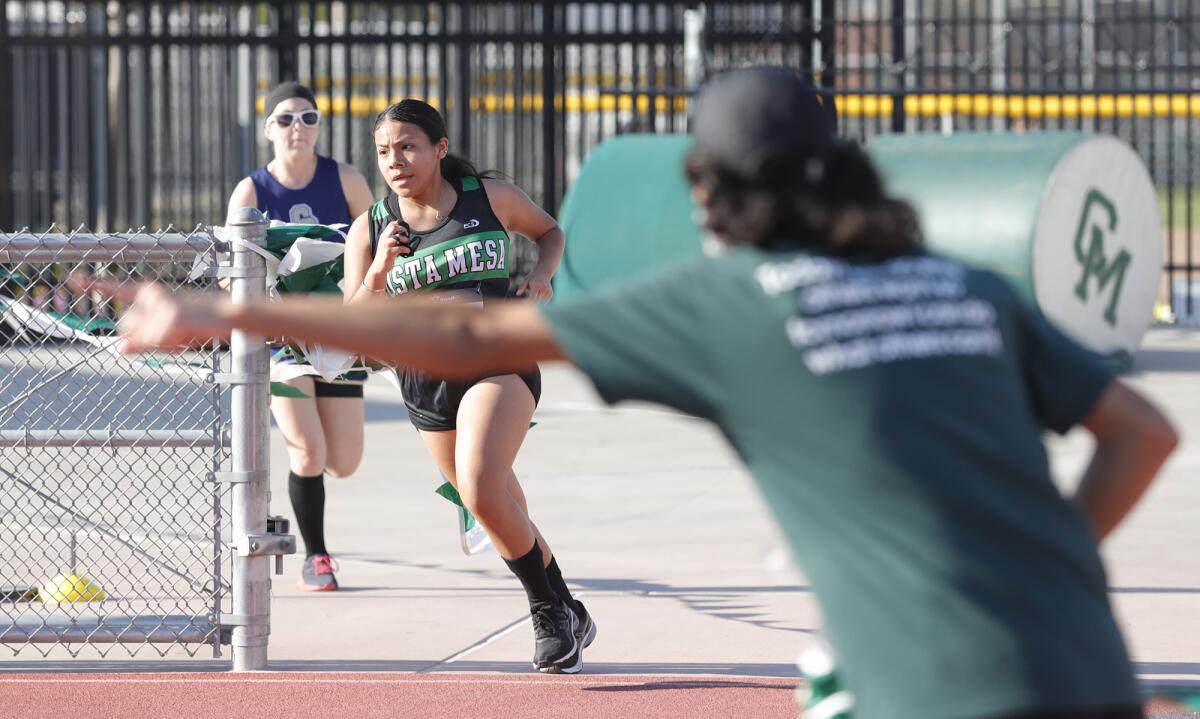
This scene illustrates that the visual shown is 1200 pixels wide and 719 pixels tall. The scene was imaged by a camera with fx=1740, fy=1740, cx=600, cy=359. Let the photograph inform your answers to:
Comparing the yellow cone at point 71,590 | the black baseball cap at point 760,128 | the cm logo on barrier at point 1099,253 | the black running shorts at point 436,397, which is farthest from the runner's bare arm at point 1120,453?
the cm logo on barrier at point 1099,253

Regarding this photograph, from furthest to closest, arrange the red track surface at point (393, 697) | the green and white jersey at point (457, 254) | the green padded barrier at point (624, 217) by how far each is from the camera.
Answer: the green padded barrier at point (624, 217) → the green and white jersey at point (457, 254) → the red track surface at point (393, 697)

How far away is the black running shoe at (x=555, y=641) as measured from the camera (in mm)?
5473

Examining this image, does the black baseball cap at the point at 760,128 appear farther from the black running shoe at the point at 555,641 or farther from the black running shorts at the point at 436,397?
the black running shoe at the point at 555,641

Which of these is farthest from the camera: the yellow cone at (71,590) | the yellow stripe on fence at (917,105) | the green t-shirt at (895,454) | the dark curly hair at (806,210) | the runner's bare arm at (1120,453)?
the yellow stripe on fence at (917,105)

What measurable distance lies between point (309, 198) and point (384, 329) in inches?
187

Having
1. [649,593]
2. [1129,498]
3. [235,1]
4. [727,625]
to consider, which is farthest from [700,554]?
[235,1]

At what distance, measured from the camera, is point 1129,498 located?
2.52 m

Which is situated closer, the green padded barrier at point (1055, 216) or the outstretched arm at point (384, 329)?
the outstretched arm at point (384, 329)

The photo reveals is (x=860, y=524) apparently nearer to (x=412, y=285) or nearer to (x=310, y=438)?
(x=412, y=285)

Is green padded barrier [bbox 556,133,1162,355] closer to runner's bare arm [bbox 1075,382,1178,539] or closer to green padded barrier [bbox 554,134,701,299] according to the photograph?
green padded barrier [bbox 554,134,701,299]

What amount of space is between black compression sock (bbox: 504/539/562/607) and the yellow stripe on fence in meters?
9.05

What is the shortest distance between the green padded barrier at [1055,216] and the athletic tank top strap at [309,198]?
552 cm

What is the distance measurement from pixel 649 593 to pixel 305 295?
5.82ft

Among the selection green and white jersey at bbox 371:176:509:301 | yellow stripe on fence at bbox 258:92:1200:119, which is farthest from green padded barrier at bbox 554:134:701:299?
green and white jersey at bbox 371:176:509:301
